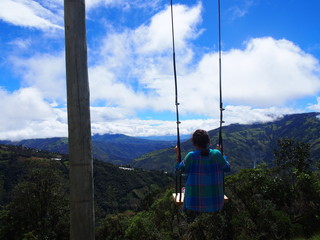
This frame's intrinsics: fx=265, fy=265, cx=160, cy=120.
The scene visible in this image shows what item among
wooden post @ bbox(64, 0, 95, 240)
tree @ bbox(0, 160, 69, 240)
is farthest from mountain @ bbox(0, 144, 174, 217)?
wooden post @ bbox(64, 0, 95, 240)

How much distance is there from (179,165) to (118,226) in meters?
30.7

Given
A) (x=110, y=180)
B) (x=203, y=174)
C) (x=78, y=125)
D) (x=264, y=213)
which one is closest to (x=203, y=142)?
(x=203, y=174)

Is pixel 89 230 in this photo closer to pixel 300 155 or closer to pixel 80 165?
pixel 80 165

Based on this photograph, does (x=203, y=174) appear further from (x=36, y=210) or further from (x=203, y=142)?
(x=36, y=210)

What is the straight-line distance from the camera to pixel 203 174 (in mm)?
3637

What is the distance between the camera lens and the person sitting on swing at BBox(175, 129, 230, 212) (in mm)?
3615

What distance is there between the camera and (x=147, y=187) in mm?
136375

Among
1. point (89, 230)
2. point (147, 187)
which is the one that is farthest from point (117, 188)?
point (89, 230)

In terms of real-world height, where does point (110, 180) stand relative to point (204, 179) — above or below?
below

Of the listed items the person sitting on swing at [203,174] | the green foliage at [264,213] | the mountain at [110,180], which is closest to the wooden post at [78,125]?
the person sitting on swing at [203,174]

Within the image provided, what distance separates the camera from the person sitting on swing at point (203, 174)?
3615 millimetres

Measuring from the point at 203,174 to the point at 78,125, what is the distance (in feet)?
6.82

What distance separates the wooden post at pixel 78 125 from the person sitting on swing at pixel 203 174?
177 centimetres

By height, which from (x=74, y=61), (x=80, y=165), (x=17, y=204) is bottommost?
(x=17, y=204)
